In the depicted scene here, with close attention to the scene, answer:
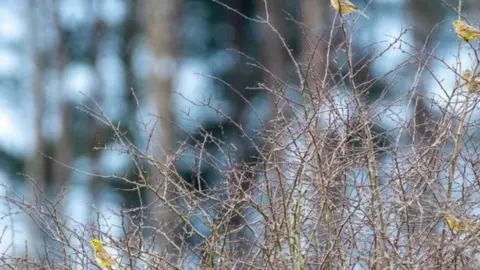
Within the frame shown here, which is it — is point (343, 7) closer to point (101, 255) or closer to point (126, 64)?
point (101, 255)

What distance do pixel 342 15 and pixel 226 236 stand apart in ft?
4.59

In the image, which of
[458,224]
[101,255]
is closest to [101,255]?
[101,255]

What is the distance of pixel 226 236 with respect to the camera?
518 cm

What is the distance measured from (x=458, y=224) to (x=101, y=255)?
190 centimetres

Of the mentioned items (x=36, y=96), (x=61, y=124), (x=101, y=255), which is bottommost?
(x=101, y=255)

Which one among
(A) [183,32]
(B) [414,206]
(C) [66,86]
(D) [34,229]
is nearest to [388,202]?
(B) [414,206]

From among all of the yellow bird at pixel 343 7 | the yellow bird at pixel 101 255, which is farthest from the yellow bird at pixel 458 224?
the yellow bird at pixel 101 255

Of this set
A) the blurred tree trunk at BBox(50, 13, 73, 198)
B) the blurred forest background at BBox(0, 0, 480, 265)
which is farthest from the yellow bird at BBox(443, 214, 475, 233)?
the blurred tree trunk at BBox(50, 13, 73, 198)

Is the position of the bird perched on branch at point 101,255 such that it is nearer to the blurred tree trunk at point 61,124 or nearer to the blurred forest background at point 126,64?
the blurred forest background at point 126,64

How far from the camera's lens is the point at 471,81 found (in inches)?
191

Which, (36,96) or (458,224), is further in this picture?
(36,96)

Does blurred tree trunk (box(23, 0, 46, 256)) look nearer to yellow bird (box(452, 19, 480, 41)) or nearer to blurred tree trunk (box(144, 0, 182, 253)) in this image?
blurred tree trunk (box(144, 0, 182, 253))

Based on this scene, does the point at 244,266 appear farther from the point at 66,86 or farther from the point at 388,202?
the point at 66,86

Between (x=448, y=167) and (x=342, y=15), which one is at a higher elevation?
(x=342, y=15)
